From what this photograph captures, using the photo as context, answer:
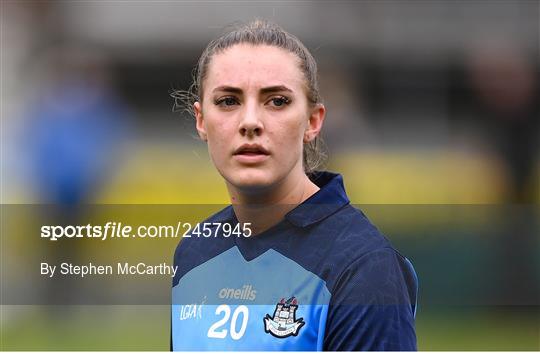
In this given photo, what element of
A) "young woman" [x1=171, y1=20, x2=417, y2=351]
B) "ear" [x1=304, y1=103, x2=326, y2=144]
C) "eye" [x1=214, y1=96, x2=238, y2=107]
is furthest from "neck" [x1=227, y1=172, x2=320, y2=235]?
"eye" [x1=214, y1=96, x2=238, y2=107]

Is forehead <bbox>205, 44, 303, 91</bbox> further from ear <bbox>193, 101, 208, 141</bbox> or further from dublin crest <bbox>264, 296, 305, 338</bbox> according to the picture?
dublin crest <bbox>264, 296, 305, 338</bbox>

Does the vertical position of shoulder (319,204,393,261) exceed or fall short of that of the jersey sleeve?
it exceeds it

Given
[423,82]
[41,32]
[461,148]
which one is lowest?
[461,148]

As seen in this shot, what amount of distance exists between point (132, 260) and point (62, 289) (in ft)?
1.60

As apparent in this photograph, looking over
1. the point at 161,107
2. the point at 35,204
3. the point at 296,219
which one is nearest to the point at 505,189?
the point at 296,219

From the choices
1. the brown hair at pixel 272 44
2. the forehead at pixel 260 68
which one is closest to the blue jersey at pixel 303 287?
the brown hair at pixel 272 44

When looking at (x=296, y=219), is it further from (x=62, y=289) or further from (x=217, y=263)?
(x=62, y=289)

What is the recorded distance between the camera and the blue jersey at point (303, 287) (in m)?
1.71

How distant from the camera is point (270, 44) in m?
1.91

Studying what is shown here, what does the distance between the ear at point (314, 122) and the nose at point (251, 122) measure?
0.15 m

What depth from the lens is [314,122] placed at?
1999mm

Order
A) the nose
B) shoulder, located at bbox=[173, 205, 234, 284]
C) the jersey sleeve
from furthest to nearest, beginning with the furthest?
1. shoulder, located at bbox=[173, 205, 234, 284]
2. the nose
3. the jersey sleeve

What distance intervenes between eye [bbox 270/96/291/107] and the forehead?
0.12 ft

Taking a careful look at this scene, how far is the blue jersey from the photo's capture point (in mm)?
1707
